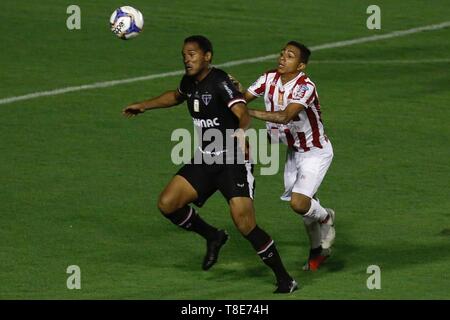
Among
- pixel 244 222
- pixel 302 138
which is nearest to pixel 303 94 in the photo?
pixel 302 138

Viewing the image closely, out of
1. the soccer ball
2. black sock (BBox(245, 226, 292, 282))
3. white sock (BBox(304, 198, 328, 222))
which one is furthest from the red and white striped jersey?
the soccer ball

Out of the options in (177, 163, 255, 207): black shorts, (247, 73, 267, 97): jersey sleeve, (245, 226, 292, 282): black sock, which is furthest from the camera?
(247, 73, 267, 97): jersey sleeve

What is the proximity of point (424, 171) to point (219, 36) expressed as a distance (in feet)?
33.2

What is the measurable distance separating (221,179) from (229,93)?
91 centimetres

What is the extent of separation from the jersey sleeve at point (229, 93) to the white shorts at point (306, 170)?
135cm

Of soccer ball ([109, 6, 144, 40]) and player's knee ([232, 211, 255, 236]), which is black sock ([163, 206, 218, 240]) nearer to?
player's knee ([232, 211, 255, 236])

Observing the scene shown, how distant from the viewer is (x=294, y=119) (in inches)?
621

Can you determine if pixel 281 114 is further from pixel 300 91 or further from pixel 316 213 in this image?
pixel 316 213

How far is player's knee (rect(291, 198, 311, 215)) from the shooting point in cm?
1571

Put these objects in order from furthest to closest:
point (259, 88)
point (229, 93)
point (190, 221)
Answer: point (259, 88) → point (190, 221) → point (229, 93)

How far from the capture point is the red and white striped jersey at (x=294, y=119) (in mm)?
15836

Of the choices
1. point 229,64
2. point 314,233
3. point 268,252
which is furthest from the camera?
point 229,64

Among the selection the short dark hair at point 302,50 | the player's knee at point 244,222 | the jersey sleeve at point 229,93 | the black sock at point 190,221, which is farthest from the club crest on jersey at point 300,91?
the black sock at point 190,221

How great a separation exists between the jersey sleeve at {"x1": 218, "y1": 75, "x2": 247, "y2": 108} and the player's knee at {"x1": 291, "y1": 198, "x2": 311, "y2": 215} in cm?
137
